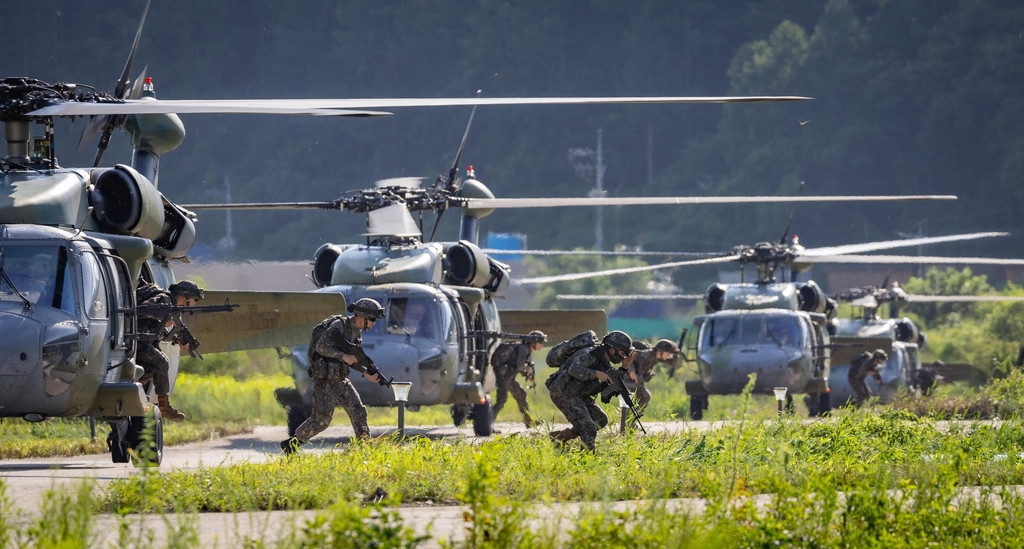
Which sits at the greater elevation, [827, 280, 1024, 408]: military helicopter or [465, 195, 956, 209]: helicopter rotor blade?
[465, 195, 956, 209]: helicopter rotor blade

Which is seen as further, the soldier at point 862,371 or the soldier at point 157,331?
the soldier at point 862,371

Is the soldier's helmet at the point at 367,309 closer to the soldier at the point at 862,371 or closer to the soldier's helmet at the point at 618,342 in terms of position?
the soldier's helmet at the point at 618,342

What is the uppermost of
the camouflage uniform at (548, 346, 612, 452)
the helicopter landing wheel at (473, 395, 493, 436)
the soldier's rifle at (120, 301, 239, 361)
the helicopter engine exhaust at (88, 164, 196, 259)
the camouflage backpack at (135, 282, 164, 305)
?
the helicopter engine exhaust at (88, 164, 196, 259)

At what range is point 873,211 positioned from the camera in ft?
189

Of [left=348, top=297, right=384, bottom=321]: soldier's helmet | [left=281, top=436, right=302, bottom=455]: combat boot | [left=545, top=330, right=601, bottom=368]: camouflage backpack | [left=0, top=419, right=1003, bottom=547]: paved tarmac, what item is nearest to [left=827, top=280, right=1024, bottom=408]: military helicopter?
[left=0, top=419, right=1003, bottom=547]: paved tarmac

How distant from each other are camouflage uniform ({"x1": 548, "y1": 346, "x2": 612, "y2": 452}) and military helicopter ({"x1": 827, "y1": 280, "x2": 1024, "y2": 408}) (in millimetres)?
12933

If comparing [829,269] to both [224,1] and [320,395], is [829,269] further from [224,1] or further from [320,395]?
[320,395]

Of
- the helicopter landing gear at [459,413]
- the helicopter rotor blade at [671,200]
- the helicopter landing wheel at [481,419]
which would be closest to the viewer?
the helicopter rotor blade at [671,200]

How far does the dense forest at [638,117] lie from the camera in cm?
5247

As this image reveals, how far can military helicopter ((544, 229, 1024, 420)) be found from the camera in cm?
2125

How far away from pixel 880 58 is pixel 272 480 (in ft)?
180

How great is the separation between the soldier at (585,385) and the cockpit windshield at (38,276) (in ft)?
12.7

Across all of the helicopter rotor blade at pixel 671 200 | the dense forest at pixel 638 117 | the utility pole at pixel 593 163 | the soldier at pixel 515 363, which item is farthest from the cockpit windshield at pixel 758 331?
the utility pole at pixel 593 163

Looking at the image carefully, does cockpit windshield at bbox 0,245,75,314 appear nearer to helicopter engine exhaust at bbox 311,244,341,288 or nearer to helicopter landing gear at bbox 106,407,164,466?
helicopter landing gear at bbox 106,407,164,466
